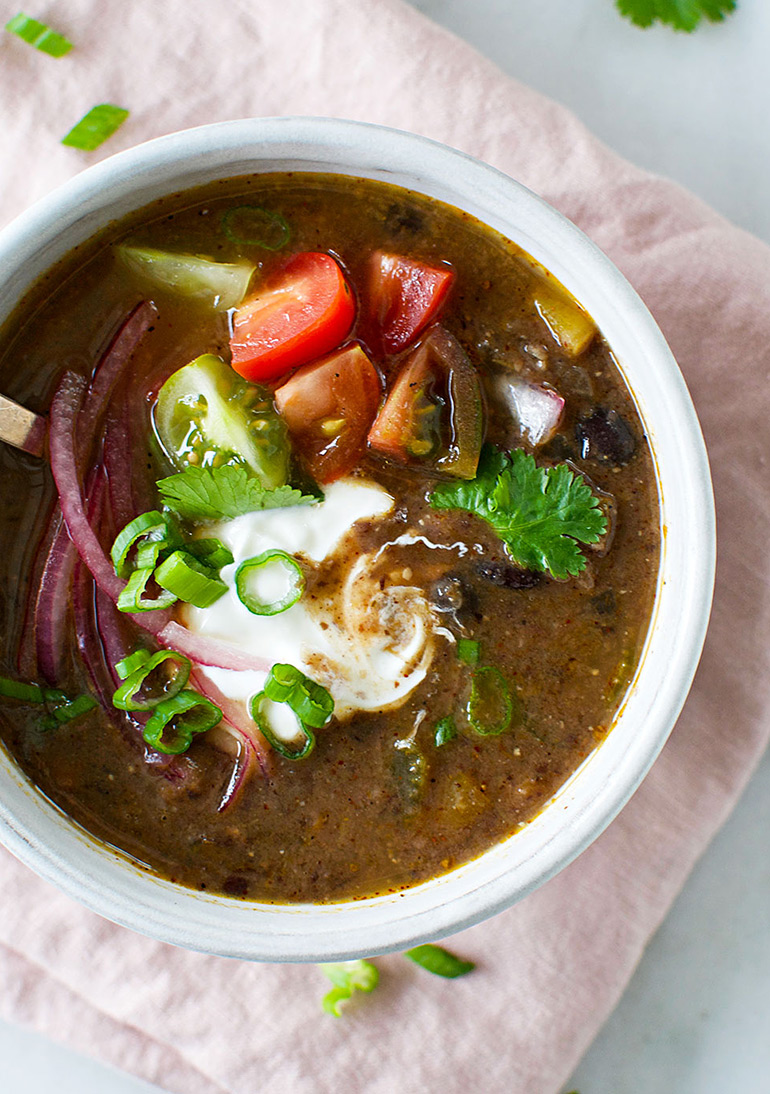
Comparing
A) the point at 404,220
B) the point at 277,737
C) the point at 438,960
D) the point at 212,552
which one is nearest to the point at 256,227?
the point at 404,220

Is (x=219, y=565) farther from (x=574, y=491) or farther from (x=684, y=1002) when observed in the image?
(x=684, y=1002)

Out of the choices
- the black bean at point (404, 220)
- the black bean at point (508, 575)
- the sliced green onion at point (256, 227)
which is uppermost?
the black bean at point (404, 220)

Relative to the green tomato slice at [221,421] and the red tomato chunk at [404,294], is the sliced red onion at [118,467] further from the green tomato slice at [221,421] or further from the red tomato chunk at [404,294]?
the red tomato chunk at [404,294]

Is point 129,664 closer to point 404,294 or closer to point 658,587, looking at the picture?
point 404,294

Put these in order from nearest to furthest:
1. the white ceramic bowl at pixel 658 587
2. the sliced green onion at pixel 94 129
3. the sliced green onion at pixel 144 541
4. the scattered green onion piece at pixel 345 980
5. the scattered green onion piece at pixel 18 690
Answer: the white ceramic bowl at pixel 658 587 < the sliced green onion at pixel 144 541 < the scattered green onion piece at pixel 18 690 < the sliced green onion at pixel 94 129 < the scattered green onion piece at pixel 345 980

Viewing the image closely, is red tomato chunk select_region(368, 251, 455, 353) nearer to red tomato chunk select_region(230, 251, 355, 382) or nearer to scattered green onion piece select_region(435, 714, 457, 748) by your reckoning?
red tomato chunk select_region(230, 251, 355, 382)

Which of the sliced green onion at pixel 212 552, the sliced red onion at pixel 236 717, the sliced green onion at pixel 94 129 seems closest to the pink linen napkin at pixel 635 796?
the sliced green onion at pixel 94 129

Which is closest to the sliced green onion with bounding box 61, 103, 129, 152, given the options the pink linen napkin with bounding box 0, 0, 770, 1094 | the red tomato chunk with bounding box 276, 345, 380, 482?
the pink linen napkin with bounding box 0, 0, 770, 1094
